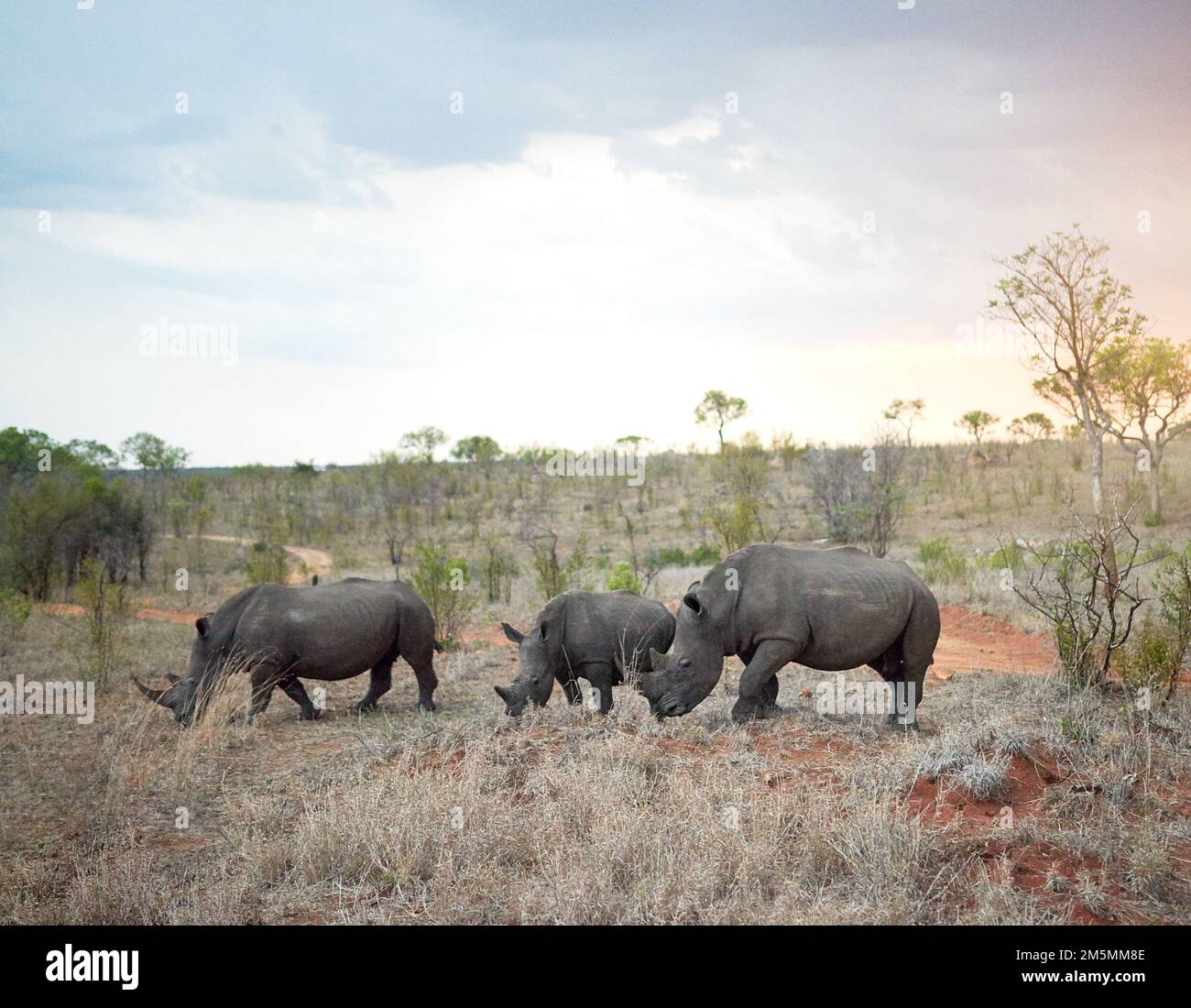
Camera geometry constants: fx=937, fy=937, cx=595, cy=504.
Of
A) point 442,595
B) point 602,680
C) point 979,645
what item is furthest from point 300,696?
point 979,645

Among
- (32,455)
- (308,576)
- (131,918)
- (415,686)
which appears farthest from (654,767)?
(32,455)

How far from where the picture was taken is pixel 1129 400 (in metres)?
30.1

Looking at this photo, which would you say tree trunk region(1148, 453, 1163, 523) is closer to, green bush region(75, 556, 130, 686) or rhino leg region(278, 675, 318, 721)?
rhino leg region(278, 675, 318, 721)

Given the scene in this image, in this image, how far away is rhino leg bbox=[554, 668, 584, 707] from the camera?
9523mm

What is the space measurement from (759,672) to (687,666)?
2.10ft

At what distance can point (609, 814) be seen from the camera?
225 inches

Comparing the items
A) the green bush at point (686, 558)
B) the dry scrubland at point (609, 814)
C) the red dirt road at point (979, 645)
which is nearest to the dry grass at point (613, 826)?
the dry scrubland at point (609, 814)

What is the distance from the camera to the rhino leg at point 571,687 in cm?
952

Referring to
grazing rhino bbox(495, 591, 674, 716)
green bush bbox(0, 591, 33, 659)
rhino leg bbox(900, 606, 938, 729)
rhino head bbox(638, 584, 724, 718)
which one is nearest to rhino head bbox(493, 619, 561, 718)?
grazing rhino bbox(495, 591, 674, 716)

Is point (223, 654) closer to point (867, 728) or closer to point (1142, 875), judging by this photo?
point (867, 728)

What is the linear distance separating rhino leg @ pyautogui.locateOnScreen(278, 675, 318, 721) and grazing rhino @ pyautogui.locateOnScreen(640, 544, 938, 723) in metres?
4.06

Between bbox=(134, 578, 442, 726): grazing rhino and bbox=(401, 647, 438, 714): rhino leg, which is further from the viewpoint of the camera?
bbox=(401, 647, 438, 714): rhino leg

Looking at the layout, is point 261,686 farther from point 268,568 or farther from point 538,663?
point 268,568

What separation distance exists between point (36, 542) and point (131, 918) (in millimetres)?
21262
